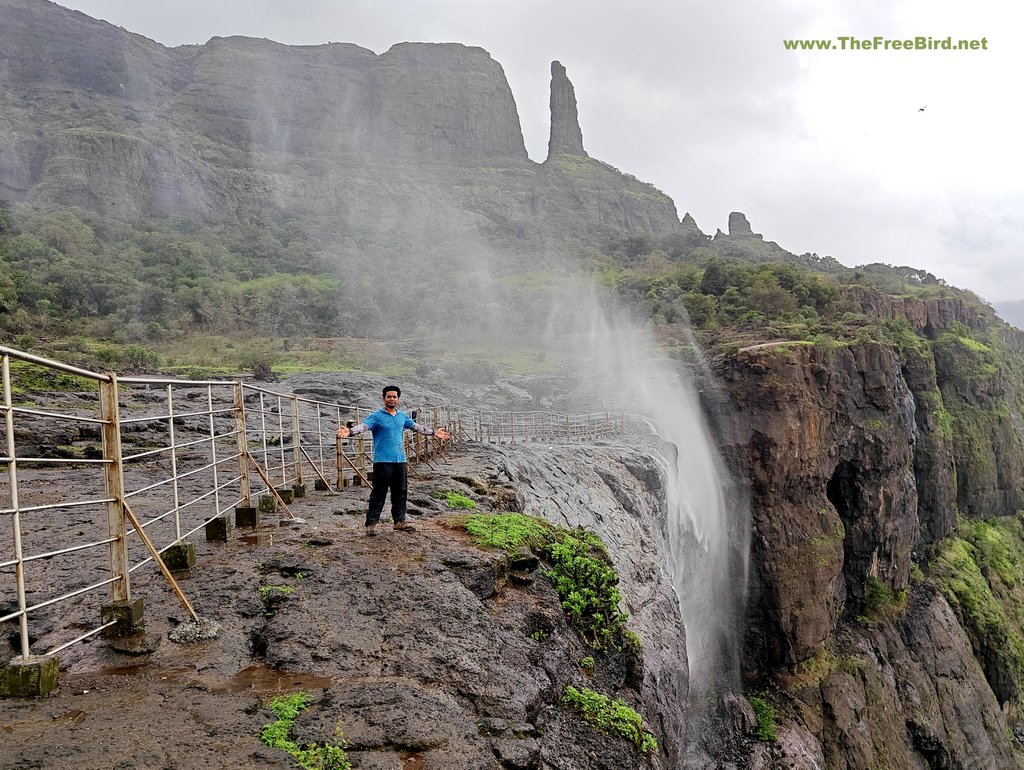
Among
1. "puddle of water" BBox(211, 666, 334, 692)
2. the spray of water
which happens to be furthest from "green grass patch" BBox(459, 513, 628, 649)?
the spray of water

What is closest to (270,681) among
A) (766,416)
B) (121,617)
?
(121,617)

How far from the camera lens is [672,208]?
4131 inches

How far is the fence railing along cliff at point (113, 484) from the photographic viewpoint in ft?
12.3

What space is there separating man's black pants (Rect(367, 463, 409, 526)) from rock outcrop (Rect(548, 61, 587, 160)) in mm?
109401

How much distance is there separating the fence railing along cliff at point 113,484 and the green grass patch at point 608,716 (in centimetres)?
264

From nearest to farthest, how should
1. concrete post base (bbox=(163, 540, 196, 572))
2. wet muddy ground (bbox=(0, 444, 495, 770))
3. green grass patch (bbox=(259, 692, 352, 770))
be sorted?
wet muddy ground (bbox=(0, 444, 495, 770)) < green grass patch (bbox=(259, 692, 352, 770)) < concrete post base (bbox=(163, 540, 196, 572))

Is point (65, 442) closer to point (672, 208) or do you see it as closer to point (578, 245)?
point (578, 245)

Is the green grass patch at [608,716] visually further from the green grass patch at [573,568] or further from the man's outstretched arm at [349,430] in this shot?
the man's outstretched arm at [349,430]

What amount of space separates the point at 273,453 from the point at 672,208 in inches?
3935

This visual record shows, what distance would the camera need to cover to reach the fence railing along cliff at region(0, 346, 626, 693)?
3.76 metres

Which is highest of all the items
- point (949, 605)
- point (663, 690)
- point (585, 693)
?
point (585, 693)

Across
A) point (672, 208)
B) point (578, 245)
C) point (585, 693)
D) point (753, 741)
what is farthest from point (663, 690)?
point (672, 208)

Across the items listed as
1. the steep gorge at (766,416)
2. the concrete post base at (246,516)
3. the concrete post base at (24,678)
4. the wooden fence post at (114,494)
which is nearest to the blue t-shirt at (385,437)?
the concrete post base at (246,516)

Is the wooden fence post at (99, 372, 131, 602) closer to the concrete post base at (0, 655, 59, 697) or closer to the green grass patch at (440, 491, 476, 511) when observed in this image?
the concrete post base at (0, 655, 59, 697)
